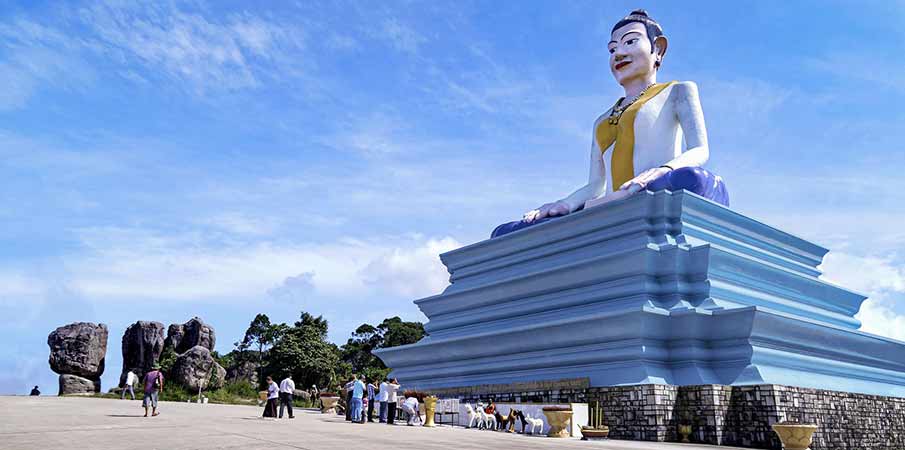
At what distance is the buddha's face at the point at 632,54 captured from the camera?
2512cm

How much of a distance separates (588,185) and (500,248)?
4.23 meters

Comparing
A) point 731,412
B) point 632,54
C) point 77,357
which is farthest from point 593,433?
point 77,357

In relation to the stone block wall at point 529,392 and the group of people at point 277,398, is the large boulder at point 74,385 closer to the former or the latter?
the group of people at point 277,398

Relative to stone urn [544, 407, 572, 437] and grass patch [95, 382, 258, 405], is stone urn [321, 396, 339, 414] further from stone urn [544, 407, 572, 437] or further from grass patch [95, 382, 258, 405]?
stone urn [544, 407, 572, 437]

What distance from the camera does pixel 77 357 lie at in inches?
1425

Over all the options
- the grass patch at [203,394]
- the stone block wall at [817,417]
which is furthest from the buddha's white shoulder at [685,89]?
the grass patch at [203,394]

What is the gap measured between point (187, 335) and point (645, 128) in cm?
2907

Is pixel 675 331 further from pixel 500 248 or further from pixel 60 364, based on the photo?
pixel 60 364

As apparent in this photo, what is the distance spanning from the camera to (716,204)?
69.2ft

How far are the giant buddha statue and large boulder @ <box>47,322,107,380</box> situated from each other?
22963mm

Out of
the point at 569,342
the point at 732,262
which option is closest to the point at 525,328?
the point at 569,342

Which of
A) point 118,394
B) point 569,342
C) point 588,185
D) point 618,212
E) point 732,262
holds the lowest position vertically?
point 118,394

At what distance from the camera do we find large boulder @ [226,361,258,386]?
61.6 meters

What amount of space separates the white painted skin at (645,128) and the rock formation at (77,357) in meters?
24.4
